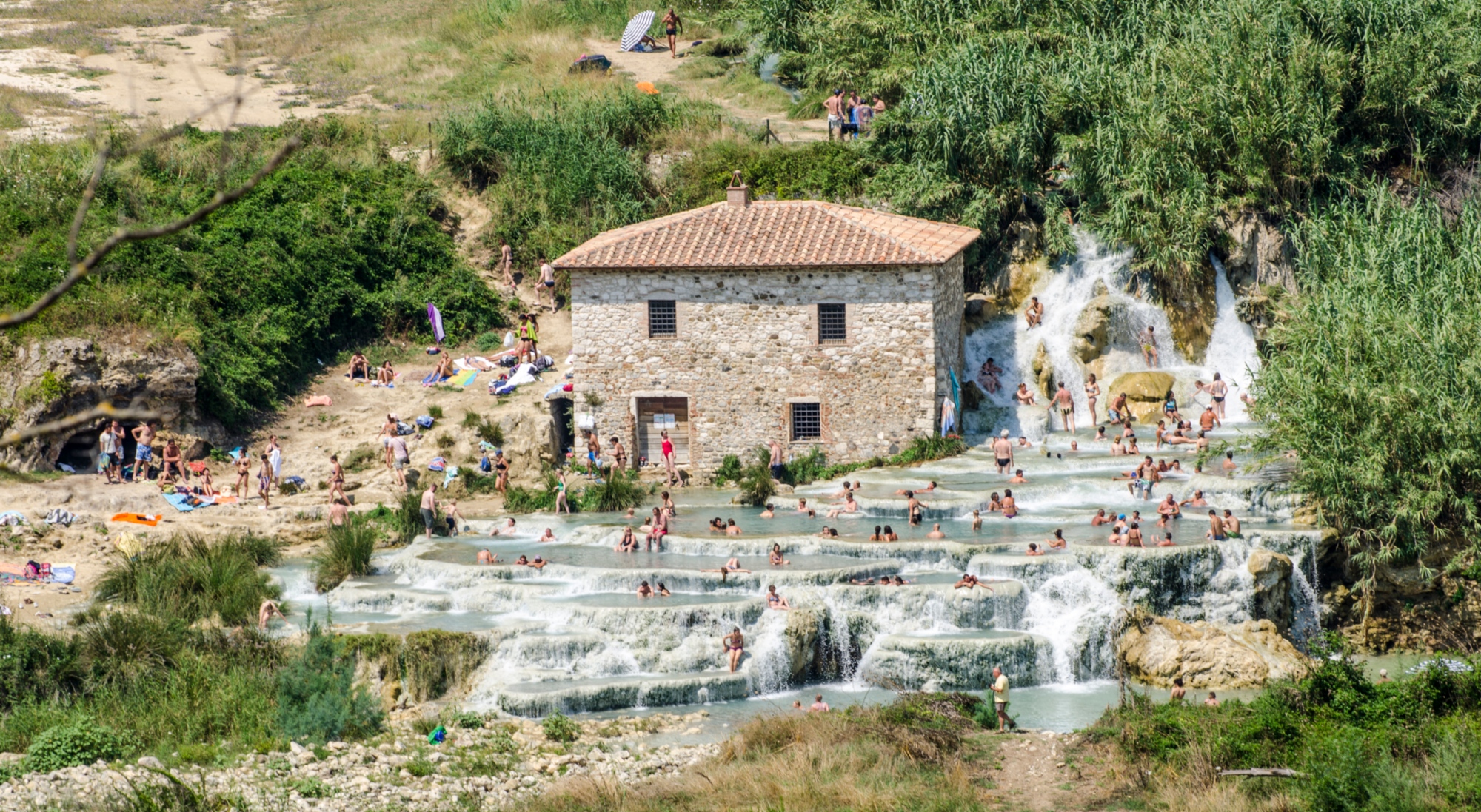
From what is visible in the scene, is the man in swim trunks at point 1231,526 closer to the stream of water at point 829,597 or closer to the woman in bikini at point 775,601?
the stream of water at point 829,597

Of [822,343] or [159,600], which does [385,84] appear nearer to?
[822,343]

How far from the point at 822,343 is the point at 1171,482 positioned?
7874 mm

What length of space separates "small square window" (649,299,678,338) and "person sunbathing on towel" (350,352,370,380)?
8525mm

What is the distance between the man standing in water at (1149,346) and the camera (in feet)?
116

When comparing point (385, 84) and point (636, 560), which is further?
point (385, 84)

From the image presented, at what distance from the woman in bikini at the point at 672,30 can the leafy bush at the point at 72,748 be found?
127 feet

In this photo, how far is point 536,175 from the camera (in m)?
43.5

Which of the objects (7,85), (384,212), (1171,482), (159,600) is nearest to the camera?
(159,600)

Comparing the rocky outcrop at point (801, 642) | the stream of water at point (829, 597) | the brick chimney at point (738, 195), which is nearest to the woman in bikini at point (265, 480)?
the stream of water at point (829, 597)

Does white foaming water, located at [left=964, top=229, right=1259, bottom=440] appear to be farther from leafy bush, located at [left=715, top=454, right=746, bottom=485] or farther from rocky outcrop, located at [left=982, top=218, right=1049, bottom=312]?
leafy bush, located at [left=715, top=454, right=746, bottom=485]

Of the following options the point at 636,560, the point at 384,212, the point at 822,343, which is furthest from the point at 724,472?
the point at 384,212

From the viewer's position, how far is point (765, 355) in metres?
32.8

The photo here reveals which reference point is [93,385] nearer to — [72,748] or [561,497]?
[561,497]

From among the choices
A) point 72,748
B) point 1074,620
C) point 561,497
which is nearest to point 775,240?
point 561,497
